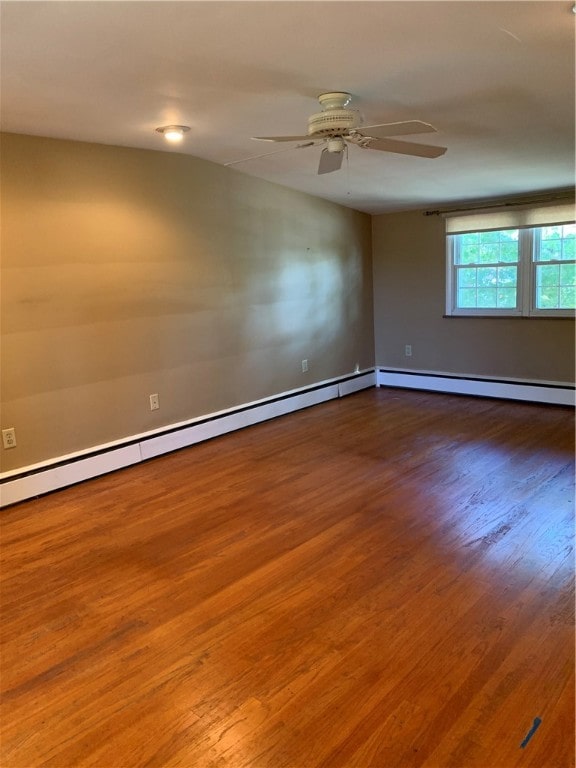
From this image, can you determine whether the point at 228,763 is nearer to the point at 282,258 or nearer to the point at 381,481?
the point at 381,481

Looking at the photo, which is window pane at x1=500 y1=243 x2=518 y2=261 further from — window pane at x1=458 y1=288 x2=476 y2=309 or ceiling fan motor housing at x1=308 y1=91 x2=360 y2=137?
ceiling fan motor housing at x1=308 y1=91 x2=360 y2=137

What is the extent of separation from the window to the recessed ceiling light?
3462 millimetres

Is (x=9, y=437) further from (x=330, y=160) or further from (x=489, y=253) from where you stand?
(x=489, y=253)

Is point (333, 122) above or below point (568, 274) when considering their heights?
above

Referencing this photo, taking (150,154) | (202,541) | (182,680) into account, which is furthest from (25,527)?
(150,154)

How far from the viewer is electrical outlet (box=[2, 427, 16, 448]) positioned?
3.50 metres

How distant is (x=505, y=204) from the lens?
18.2 ft

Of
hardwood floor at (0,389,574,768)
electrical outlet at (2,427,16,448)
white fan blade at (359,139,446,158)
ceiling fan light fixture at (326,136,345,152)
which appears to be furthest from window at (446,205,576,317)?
electrical outlet at (2,427,16,448)

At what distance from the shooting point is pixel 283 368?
217 inches

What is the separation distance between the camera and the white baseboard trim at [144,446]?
3.60 m

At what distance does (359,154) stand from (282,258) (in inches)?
58.9

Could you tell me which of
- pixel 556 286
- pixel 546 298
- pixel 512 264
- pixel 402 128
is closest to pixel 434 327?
pixel 512 264

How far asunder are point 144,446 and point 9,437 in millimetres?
1026

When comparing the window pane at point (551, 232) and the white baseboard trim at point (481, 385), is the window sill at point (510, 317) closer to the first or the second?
the white baseboard trim at point (481, 385)
